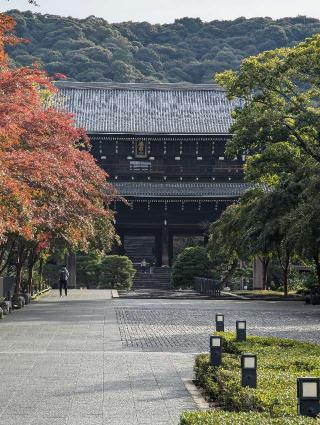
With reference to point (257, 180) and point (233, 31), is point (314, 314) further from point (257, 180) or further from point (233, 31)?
point (233, 31)

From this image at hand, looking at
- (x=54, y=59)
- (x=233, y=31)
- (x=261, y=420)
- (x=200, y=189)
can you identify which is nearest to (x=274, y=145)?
(x=200, y=189)

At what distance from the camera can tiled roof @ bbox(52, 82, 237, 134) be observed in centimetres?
6028

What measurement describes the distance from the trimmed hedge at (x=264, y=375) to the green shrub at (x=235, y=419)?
0.02 meters

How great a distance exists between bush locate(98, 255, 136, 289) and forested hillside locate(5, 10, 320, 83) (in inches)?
1939

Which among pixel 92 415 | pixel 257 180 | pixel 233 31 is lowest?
pixel 92 415

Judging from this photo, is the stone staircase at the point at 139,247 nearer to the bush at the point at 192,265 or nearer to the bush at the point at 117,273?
the bush at the point at 117,273

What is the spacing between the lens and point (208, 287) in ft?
144

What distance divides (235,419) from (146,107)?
187 feet

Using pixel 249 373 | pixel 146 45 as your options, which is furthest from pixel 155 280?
pixel 146 45

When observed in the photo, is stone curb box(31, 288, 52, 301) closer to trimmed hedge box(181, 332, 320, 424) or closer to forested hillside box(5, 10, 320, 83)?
trimmed hedge box(181, 332, 320, 424)

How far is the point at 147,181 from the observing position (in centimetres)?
5922

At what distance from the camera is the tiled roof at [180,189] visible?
56.6 m

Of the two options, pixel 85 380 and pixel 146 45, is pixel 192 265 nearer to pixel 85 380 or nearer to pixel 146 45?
pixel 85 380

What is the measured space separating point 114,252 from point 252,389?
1971 inches
